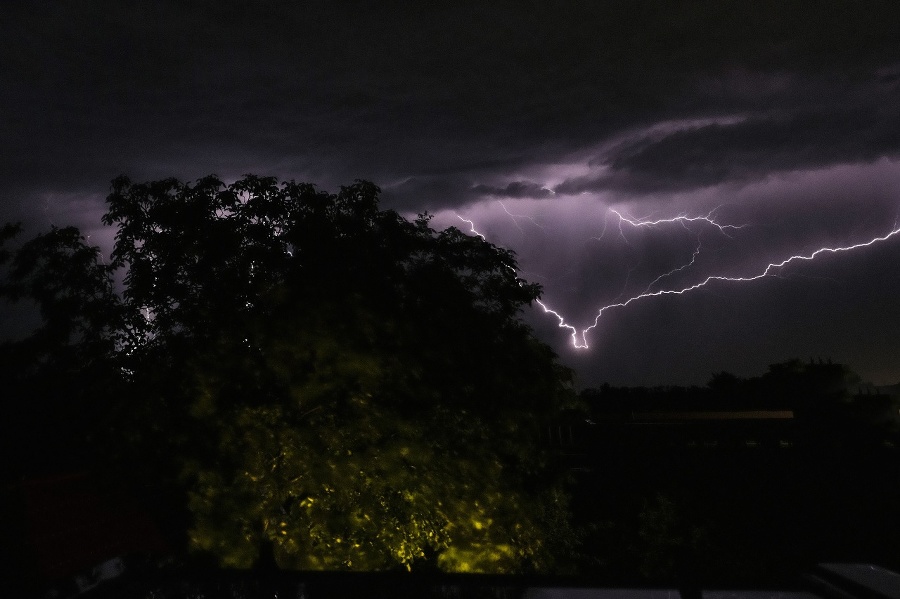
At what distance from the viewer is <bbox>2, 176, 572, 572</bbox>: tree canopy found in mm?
7680

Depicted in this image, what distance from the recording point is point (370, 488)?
7.78 metres

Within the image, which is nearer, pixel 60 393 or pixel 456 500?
pixel 456 500

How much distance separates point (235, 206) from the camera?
10.3m

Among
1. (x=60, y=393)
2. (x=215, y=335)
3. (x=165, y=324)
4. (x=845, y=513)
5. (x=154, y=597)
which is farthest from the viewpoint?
(x=845, y=513)

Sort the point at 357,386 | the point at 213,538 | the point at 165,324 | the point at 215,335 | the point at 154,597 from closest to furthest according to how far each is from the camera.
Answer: the point at 154,597
the point at 213,538
the point at 357,386
the point at 215,335
the point at 165,324

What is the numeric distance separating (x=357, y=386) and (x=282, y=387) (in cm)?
108

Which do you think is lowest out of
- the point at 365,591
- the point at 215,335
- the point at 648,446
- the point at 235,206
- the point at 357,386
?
the point at 648,446

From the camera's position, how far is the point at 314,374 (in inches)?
307

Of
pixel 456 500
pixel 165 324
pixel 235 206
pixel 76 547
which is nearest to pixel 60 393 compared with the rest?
pixel 165 324

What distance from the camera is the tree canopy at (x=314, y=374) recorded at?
25.2ft

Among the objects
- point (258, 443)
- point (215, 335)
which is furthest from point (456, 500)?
point (215, 335)

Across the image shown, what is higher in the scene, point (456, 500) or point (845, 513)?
point (456, 500)

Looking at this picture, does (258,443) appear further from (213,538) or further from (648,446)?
(648,446)

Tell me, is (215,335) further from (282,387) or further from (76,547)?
(76,547)
